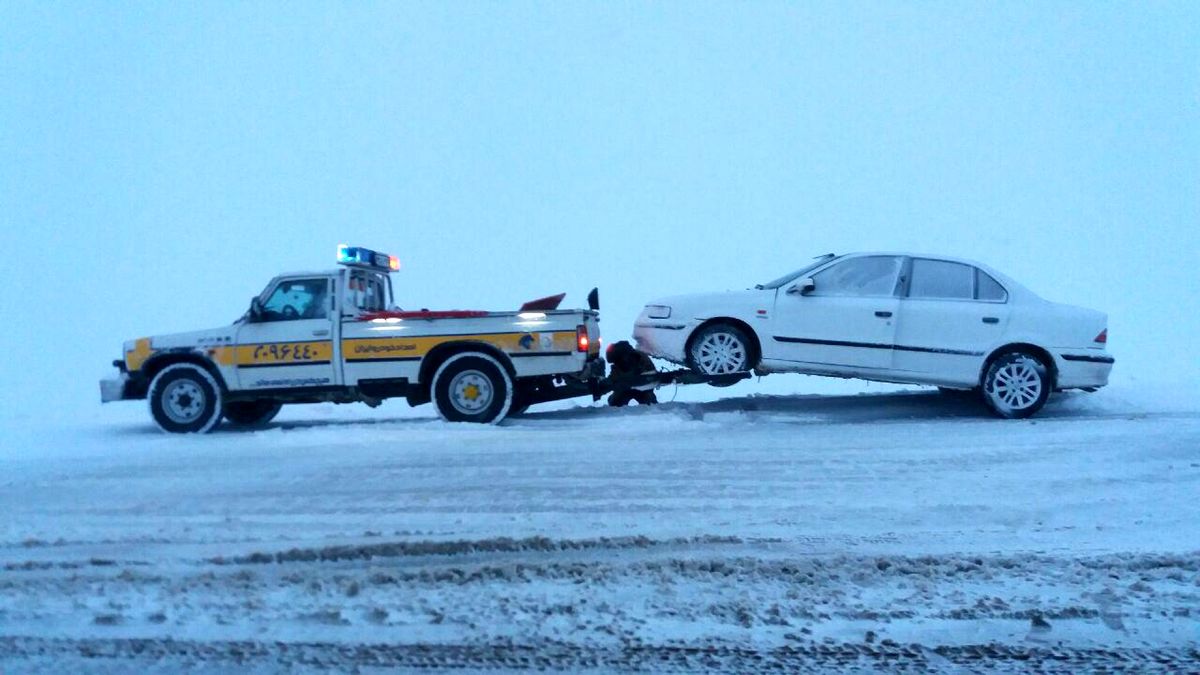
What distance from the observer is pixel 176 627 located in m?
4.15

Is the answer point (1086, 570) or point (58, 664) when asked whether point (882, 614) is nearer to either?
point (1086, 570)

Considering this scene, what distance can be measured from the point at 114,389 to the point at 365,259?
2.94m

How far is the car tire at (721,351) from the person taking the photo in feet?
31.9

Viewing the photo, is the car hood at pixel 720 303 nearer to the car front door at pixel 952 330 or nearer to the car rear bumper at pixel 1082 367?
the car front door at pixel 952 330

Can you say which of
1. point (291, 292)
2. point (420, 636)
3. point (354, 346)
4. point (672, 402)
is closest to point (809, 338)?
point (672, 402)

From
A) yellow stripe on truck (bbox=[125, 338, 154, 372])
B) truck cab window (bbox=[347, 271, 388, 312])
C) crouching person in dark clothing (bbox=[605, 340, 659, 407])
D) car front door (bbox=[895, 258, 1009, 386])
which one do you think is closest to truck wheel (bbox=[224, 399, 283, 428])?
yellow stripe on truck (bbox=[125, 338, 154, 372])

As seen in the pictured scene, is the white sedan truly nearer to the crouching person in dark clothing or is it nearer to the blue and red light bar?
the crouching person in dark clothing

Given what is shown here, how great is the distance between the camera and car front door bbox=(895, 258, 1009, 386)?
938 cm

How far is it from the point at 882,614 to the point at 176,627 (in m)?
3.16

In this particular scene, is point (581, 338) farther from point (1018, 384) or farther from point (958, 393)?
point (958, 393)

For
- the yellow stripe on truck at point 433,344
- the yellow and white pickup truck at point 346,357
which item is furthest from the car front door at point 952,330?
the yellow stripe on truck at point 433,344

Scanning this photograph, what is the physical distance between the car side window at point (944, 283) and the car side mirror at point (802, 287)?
101 cm

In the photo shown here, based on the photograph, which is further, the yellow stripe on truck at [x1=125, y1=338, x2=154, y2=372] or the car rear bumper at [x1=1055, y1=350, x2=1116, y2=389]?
the yellow stripe on truck at [x1=125, y1=338, x2=154, y2=372]

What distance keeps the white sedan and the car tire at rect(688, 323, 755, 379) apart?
0.01m
